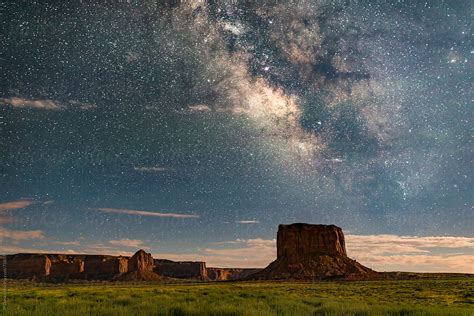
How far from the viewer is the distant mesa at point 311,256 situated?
420ft

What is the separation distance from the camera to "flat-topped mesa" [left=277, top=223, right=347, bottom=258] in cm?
14825

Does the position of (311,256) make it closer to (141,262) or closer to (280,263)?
(280,263)

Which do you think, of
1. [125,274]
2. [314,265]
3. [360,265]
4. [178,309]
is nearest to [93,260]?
[125,274]

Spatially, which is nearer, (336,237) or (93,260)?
(336,237)

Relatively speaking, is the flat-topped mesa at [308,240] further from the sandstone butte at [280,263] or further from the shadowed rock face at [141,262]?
the shadowed rock face at [141,262]

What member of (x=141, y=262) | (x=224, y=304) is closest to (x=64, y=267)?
(x=141, y=262)

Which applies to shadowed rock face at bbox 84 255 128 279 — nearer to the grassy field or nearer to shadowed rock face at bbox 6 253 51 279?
shadowed rock face at bbox 6 253 51 279

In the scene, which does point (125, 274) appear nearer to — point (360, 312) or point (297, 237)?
point (297, 237)

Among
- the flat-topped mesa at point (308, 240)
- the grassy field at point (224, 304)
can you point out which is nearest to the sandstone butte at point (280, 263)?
the flat-topped mesa at point (308, 240)

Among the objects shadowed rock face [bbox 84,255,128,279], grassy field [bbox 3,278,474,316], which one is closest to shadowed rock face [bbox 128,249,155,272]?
shadowed rock face [bbox 84,255,128,279]

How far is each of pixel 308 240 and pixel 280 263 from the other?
55.9ft

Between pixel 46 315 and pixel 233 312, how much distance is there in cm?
629

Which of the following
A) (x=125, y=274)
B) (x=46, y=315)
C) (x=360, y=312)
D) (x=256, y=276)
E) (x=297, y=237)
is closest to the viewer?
(x=46, y=315)

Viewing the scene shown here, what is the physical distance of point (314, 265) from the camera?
13450 cm
